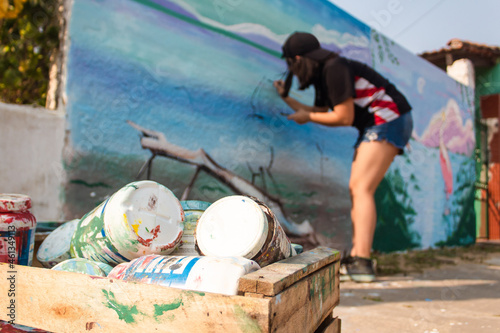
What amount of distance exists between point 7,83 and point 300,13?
107 inches

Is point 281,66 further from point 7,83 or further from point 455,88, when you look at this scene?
point 455,88

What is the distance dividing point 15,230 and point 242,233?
0.74m

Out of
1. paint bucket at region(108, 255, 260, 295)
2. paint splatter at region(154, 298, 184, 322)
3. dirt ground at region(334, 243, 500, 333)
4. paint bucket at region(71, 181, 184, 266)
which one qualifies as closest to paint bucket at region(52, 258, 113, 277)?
paint bucket at region(71, 181, 184, 266)

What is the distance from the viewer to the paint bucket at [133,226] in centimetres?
124

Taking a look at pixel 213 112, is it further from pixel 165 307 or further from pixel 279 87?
pixel 165 307

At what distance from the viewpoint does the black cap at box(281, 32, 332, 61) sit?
11.1 ft

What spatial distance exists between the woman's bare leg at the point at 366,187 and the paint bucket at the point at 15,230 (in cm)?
244

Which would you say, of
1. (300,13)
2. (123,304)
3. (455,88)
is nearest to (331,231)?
(300,13)

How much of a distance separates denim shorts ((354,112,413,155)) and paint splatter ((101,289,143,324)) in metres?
2.82

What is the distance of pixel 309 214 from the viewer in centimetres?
397

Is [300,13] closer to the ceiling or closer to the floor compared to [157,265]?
closer to the ceiling

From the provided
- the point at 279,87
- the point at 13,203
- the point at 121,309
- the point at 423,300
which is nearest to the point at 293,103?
the point at 279,87

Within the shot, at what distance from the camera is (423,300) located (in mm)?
2586

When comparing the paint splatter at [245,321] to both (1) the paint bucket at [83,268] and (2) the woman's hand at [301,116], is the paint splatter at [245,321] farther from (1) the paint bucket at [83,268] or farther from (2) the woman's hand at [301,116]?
(2) the woman's hand at [301,116]
